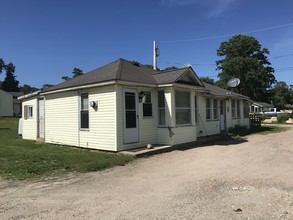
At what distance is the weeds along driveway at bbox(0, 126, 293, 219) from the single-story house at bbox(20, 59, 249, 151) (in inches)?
107

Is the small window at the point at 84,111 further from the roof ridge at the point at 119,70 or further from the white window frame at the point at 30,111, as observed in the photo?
the white window frame at the point at 30,111

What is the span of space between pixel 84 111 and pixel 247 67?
4329 cm

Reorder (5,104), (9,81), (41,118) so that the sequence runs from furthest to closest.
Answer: (9,81) → (5,104) → (41,118)

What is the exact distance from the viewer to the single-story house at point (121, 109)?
10.3 m

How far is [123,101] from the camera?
1034 cm

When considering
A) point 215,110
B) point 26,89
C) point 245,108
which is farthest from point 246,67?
point 26,89

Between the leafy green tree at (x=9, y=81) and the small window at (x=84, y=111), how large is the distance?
76.1 meters

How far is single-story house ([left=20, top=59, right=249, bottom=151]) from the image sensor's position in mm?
10297

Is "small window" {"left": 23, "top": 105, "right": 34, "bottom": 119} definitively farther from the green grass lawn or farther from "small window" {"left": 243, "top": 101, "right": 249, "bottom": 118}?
"small window" {"left": 243, "top": 101, "right": 249, "bottom": 118}

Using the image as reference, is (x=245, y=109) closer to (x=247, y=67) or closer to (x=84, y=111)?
(x=84, y=111)

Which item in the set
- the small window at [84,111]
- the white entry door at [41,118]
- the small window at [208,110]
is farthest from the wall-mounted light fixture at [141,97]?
the small window at [208,110]

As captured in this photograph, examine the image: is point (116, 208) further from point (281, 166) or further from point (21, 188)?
point (281, 166)

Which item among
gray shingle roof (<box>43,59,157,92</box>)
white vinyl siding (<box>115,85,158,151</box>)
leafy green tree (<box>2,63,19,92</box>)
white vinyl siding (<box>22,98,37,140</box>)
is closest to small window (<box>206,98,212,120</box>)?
gray shingle roof (<box>43,59,157,92</box>)

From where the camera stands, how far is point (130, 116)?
1065 centimetres
